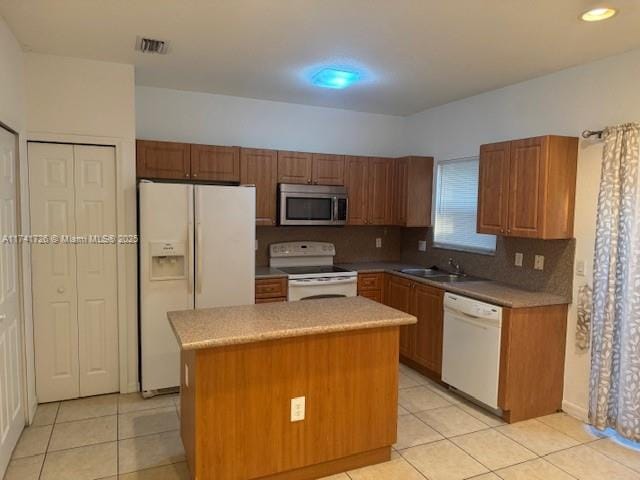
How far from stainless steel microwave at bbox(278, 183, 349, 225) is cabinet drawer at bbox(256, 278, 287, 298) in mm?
629

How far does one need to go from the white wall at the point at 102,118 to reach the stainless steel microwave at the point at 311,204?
1.46 metres

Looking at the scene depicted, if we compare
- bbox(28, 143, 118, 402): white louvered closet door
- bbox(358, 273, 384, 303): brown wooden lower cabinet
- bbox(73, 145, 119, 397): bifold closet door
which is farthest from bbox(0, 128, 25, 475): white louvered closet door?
bbox(358, 273, 384, 303): brown wooden lower cabinet

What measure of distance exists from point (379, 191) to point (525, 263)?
5.77 feet

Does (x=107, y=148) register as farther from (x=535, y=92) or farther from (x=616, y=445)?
(x=616, y=445)

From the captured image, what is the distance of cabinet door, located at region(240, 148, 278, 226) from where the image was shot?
4.31m

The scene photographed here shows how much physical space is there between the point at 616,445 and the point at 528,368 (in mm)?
695

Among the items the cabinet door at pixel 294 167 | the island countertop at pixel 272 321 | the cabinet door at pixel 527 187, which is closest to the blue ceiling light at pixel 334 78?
the cabinet door at pixel 294 167

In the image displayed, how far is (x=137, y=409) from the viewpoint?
3379 millimetres

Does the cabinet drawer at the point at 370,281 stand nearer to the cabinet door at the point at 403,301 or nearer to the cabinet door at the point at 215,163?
the cabinet door at the point at 403,301

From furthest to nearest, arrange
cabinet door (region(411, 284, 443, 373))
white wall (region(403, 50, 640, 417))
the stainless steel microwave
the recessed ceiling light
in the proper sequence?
the stainless steel microwave → cabinet door (region(411, 284, 443, 373)) → white wall (region(403, 50, 640, 417)) → the recessed ceiling light

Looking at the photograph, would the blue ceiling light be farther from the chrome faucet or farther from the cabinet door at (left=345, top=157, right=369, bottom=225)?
the chrome faucet

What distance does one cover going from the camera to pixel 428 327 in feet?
13.2

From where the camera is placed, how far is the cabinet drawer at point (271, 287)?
4.14 meters

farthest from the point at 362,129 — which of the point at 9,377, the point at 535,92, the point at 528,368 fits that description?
the point at 9,377
